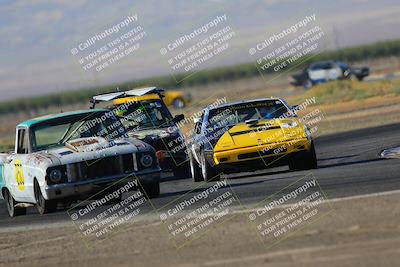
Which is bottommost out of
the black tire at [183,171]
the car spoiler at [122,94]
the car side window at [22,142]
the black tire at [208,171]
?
the black tire at [183,171]

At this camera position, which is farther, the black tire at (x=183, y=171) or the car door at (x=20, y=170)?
the black tire at (x=183, y=171)

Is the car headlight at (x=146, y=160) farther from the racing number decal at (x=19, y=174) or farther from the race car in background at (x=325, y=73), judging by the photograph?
the race car in background at (x=325, y=73)

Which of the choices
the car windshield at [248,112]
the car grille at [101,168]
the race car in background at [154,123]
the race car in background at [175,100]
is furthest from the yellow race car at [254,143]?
the race car in background at [175,100]

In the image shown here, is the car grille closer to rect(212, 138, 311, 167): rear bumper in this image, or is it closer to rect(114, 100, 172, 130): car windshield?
rect(212, 138, 311, 167): rear bumper

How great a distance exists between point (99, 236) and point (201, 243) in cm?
189

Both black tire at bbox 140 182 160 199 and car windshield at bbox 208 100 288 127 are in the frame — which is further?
car windshield at bbox 208 100 288 127

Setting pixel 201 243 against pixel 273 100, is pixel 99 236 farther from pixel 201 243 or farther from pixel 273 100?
pixel 273 100

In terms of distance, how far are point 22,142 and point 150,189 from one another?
7.38 feet

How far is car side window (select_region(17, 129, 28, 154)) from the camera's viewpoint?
Answer: 1554cm

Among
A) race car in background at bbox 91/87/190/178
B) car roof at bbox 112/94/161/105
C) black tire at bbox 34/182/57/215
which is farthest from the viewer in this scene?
car roof at bbox 112/94/161/105

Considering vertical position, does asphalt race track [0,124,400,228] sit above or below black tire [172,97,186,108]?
above

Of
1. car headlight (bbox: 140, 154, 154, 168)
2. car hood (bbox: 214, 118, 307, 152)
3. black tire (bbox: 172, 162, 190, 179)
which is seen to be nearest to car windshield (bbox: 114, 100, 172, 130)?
black tire (bbox: 172, 162, 190, 179)

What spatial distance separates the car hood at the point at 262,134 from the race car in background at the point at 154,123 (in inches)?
113

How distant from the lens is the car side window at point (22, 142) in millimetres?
15539
